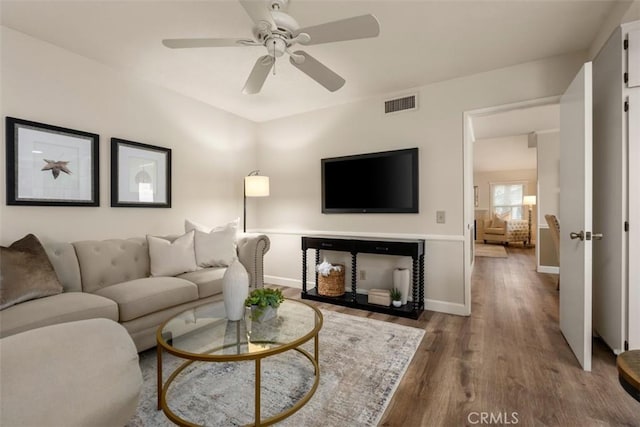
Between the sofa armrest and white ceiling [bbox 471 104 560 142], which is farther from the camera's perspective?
white ceiling [bbox 471 104 560 142]

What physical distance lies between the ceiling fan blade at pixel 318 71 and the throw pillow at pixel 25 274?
2251 millimetres

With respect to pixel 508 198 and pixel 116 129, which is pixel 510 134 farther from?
pixel 116 129

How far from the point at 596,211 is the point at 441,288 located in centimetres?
150


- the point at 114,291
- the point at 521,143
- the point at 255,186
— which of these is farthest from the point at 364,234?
the point at 521,143

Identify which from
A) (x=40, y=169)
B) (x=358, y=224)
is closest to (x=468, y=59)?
(x=358, y=224)

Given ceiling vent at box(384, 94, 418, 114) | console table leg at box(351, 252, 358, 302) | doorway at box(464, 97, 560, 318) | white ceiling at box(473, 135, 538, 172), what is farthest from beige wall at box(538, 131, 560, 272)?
console table leg at box(351, 252, 358, 302)

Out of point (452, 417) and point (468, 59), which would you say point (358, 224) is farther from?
point (452, 417)

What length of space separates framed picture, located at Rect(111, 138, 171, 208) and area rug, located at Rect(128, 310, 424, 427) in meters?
1.55

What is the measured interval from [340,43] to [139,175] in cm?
239

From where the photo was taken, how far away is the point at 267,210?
4547 mm

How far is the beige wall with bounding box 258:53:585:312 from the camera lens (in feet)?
9.70

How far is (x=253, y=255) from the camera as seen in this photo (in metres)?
3.19

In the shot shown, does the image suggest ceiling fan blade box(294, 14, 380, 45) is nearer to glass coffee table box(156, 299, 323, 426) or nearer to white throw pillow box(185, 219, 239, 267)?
glass coffee table box(156, 299, 323, 426)

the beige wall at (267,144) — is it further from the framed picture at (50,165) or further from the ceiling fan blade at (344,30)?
the ceiling fan blade at (344,30)
